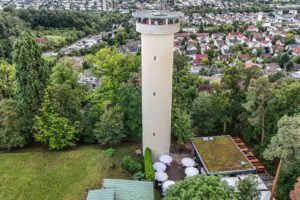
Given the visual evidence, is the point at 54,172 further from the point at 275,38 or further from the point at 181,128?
the point at 275,38

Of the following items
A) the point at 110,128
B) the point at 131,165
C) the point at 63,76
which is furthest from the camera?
the point at 63,76

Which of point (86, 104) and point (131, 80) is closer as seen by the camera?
point (131, 80)

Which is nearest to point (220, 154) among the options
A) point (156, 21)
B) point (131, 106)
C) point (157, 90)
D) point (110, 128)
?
point (157, 90)

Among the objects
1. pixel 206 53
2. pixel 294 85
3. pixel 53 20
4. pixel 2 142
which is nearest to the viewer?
pixel 294 85

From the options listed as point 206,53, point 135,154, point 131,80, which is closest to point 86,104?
point 131,80

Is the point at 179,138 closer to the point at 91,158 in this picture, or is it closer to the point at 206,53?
the point at 91,158

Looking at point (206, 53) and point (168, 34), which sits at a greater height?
point (168, 34)

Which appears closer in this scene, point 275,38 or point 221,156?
point 221,156
